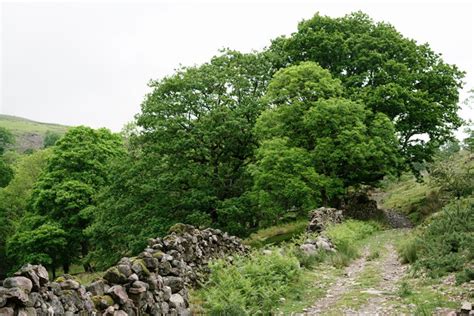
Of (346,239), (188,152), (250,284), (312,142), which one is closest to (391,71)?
(312,142)

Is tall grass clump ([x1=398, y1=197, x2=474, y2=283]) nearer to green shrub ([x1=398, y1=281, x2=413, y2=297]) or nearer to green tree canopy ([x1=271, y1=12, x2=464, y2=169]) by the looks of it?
green shrub ([x1=398, y1=281, x2=413, y2=297])

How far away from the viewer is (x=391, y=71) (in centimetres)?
3097

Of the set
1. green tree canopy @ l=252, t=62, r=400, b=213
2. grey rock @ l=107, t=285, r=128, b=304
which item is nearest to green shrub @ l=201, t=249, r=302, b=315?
grey rock @ l=107, t=285, r=128, b=304

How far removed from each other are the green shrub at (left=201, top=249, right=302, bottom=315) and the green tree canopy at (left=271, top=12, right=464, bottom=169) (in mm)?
20447

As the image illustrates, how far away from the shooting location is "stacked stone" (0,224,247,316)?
5320 mm

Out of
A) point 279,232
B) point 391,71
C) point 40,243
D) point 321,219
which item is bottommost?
point 40,243

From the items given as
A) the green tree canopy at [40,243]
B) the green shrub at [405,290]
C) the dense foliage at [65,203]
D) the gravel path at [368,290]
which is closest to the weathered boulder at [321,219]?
the gravel path at [368,290]

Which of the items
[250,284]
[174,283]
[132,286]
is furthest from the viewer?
[250,284]

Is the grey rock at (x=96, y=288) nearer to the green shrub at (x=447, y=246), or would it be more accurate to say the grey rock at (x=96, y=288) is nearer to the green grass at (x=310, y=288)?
the green grass at (x=310, y=288)

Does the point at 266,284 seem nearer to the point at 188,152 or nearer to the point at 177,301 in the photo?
the point at 177,301

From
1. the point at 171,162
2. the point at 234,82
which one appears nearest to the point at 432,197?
the point at 234,82

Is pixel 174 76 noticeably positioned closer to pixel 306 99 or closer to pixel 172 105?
pixel 172 105

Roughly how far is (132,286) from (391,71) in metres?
28.2

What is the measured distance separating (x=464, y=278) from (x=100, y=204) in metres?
23.4
